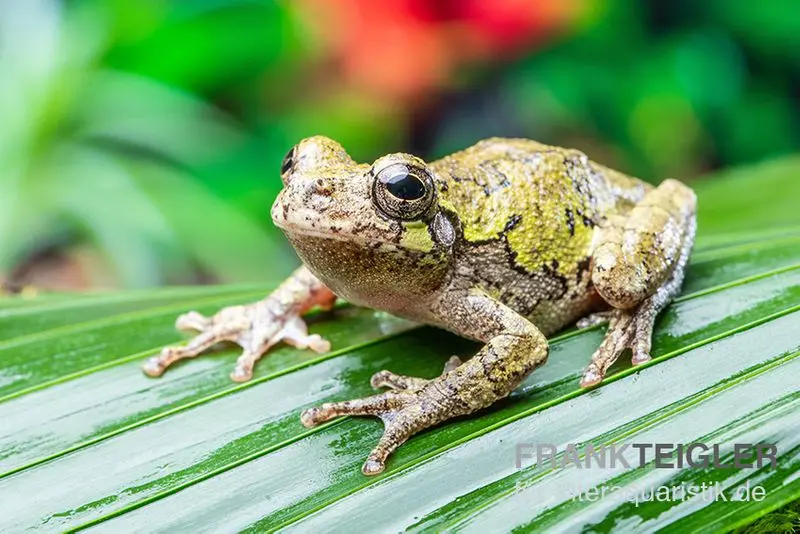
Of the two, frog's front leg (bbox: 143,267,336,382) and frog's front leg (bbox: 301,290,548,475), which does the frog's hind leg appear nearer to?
frog's front leg (bbox: 301,290,548,475)

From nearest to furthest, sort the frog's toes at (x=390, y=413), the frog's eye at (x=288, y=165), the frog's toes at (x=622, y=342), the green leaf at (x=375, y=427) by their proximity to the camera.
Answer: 1. the green leaf at (x=375, y=427)
2. the frog's toes at (x=390, y=413)
3. the frog's toes at (x=622, y=342)
4. the frog's eye at (x=288, y=165)

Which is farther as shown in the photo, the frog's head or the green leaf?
the frog's head

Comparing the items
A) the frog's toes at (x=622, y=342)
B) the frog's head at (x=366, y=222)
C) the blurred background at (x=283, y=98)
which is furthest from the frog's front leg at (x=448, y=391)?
the blurred background at (x=283, y=98)

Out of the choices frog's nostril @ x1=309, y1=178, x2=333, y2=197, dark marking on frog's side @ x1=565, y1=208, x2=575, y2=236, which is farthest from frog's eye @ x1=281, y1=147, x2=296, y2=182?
dark marking on frog's side @ x1=565, y1=208, x2=575, y2=236

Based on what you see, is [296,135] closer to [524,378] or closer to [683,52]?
[683,52]

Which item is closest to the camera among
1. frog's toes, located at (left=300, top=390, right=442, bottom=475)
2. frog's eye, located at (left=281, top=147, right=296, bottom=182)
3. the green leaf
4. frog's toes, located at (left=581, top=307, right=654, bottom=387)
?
the green leaf

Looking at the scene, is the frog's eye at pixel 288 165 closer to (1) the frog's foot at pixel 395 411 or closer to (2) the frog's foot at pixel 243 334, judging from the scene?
(2) the frog's foot at pixel 243 334
